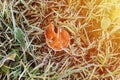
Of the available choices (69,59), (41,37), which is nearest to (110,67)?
(69,59)

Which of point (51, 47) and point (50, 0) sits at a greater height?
point (50, 0)

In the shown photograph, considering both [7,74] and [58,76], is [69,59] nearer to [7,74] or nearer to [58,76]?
[58,76]

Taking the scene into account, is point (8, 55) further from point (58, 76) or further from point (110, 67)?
point (110, 67)

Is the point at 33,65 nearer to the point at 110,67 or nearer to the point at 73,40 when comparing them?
the point at 73,40

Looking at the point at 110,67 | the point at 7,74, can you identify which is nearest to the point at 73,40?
the point at 110,67

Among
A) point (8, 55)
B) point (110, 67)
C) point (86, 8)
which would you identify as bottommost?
point (110, 67)

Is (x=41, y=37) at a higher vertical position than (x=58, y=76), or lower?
higher
